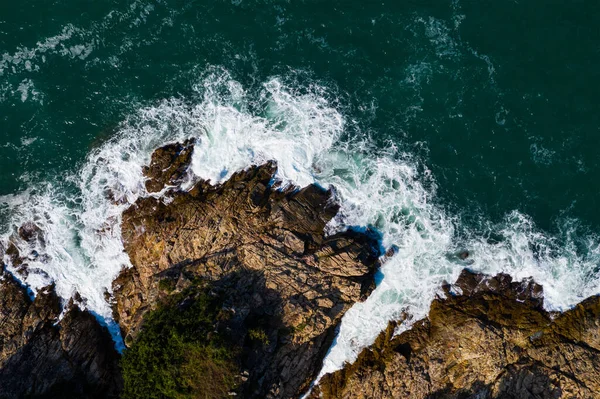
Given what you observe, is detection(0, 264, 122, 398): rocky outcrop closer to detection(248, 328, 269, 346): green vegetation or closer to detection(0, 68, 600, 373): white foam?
detection(0, 68, 600, 373): white foam

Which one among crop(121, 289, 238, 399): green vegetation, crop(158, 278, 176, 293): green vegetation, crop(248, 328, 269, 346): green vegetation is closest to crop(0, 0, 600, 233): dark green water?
crop(158, 278, 176, 293): green vegetation

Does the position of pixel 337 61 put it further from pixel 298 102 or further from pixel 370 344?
pixel 370 344

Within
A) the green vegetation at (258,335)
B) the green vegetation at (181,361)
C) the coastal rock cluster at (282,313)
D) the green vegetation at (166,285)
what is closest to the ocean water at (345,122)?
the coastal rock cluster at (282,313)

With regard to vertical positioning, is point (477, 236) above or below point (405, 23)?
below

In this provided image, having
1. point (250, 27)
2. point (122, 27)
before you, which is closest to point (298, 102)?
point (250, 27)

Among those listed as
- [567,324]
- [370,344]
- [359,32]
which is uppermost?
[359,32]

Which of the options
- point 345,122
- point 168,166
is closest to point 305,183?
point 345,122
